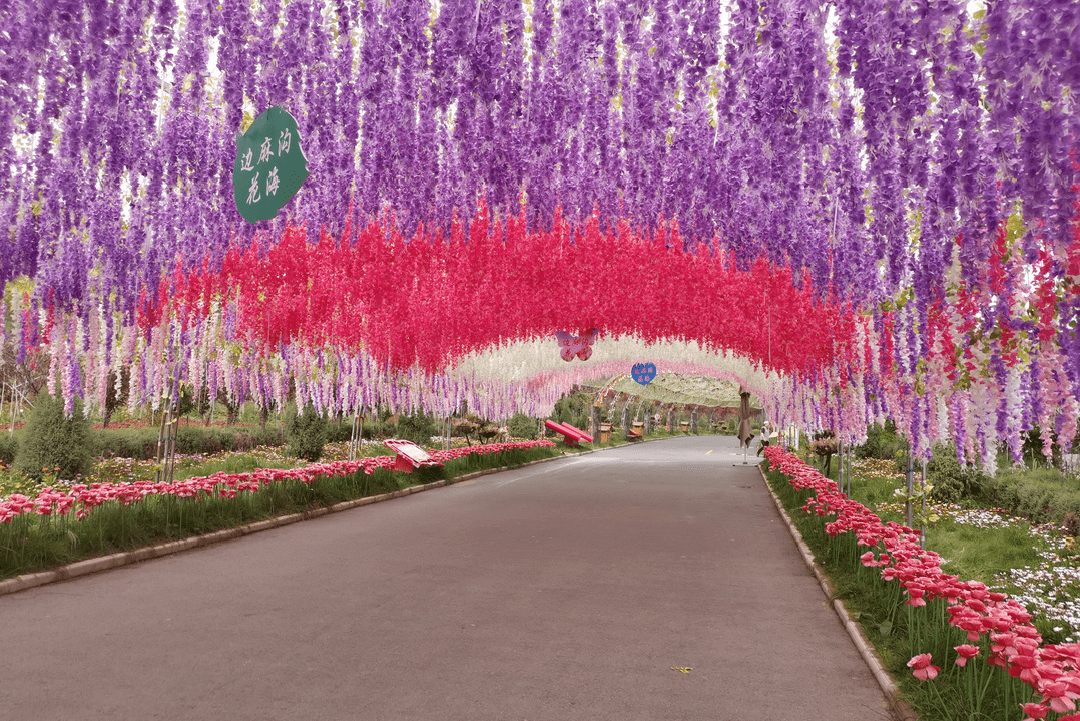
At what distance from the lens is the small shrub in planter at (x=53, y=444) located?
1364 cm

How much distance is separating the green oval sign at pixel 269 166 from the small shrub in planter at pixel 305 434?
53.4 feet

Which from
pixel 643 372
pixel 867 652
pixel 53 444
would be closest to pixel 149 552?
pixel 53 444

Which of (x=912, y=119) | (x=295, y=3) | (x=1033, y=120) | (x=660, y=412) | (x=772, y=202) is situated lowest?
(x=660, y=412)

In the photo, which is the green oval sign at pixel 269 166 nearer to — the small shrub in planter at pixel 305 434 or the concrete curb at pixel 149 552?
the concrete curb at pixel 149 552

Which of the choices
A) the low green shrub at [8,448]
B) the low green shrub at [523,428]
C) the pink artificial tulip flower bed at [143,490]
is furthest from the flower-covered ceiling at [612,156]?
the low green shrub at [523,428]

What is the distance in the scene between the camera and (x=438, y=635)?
5582 mm

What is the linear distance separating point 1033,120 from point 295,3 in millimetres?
6706

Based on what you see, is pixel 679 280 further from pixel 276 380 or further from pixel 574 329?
pixel 276 380

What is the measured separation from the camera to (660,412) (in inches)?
3206

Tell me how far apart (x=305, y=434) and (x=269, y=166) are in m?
17.1

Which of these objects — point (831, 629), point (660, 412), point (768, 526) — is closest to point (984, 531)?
point (768, 526)

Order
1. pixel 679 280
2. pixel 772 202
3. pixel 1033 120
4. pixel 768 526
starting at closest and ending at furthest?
pixel 1033 120 → pixel 772 202 → pixel 768 526 → pixel 679 280

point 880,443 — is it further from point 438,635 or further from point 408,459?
point 438,635

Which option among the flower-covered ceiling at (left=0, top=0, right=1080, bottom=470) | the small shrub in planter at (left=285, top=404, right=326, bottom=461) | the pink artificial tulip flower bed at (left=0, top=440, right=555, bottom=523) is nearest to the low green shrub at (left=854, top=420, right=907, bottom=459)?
the flower-covered ceiling at (left=0, top=0, right=1080, bottom=470)
